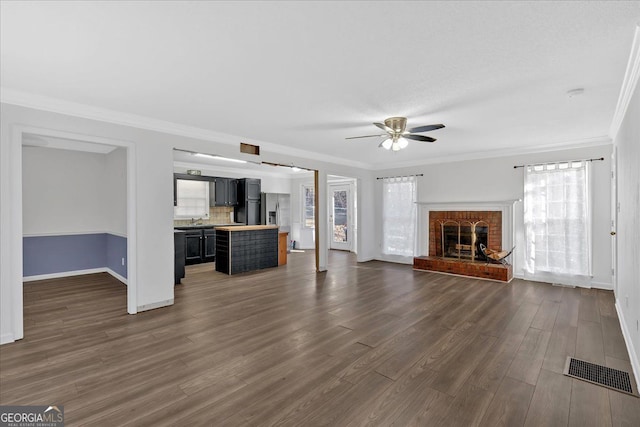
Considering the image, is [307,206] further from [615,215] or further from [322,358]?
[322,358]

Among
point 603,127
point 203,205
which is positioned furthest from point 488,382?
point 203,205

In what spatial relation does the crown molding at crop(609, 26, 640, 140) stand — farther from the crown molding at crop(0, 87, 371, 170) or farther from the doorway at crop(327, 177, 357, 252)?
the doorway at crop(327, 177, 357, 252)

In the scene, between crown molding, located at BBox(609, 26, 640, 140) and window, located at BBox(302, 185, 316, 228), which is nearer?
crown molding, located at BBox(609, 26, 640, 140)

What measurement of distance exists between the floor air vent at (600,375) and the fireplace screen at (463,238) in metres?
3.78

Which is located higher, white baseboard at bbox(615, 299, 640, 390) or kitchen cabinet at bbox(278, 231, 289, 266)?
kitchen cabinet at bbox(278, 231, 289, 266)

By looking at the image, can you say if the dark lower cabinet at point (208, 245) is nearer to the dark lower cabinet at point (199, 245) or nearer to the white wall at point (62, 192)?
the dark lower cabinet at point (199, 245)

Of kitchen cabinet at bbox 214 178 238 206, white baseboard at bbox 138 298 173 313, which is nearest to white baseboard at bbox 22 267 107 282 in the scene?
kitchen cabinet at bbox 214 178 238 206

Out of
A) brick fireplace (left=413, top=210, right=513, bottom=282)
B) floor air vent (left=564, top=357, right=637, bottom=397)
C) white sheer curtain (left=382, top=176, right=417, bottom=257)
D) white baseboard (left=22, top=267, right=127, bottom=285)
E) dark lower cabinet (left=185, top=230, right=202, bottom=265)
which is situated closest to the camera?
floor air vent (left=564, top=357, right=637, bottom=397)

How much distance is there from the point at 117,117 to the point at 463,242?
6.45m

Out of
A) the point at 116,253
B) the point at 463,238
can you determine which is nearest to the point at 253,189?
the point at 116,253

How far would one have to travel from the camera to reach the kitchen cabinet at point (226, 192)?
8.38 meters

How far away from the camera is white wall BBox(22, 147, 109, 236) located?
571cm

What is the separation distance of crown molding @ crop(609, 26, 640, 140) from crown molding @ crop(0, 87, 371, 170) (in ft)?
14.7

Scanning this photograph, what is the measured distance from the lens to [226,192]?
339 inches
